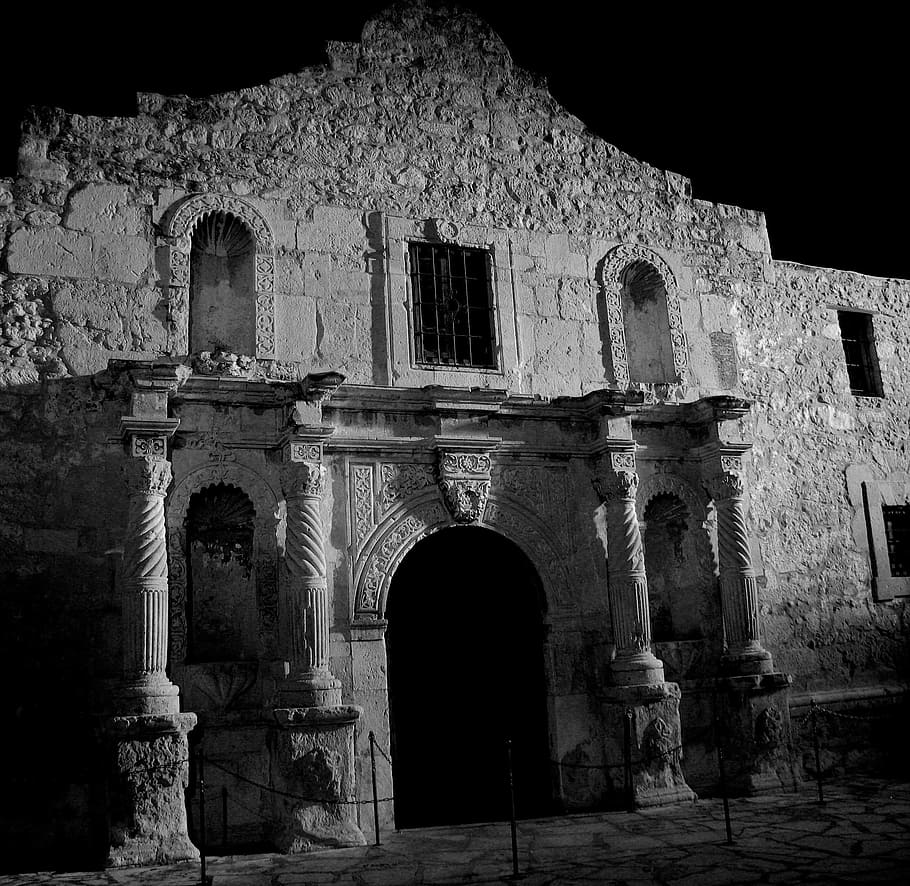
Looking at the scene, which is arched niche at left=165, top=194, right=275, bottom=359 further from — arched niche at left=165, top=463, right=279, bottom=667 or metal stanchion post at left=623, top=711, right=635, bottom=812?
metal stanchion post at left=623, top=711, right=635, bottom=812

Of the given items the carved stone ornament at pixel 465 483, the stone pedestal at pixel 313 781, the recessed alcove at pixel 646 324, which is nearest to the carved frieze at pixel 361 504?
the carved stone ornament at pixel 465 483

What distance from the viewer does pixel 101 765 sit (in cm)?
788

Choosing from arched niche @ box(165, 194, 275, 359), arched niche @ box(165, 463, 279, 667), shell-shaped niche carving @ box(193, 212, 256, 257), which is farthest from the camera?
shell-shaped niche carving @ box(193, 212, 256, 257)

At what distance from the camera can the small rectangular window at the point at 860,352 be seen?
1231 centimetres

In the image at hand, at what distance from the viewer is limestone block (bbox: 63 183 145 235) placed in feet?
28.9

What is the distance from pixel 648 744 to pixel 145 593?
4982mm

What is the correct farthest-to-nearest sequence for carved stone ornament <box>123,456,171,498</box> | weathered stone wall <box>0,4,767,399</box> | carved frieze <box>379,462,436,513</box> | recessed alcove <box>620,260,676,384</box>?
recessed alcove <box>620,260,676,384</box>, carved frieze <box>379,462,436,513</box>, weathered stone wall <box>0,4,767,399</box>, carved stone ornament <box>123,456,171,498</box>

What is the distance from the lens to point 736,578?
399 inches

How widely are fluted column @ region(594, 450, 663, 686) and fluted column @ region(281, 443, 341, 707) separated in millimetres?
2967

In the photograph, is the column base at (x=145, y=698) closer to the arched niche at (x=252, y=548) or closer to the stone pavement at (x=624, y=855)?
the arched niche at (x=252, y=548)

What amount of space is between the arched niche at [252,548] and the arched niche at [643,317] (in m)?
4.27

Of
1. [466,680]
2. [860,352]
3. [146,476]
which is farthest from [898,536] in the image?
[146,476]

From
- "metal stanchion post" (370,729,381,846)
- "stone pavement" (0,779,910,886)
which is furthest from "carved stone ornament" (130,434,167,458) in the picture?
"stone pavement" (0,779,910,886)

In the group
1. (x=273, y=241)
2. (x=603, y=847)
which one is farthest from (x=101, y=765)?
(x=273, y=241)
